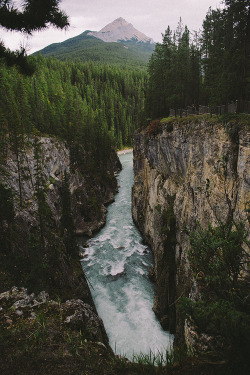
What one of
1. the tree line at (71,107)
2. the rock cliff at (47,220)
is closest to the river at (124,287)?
the rock cliff at (47,220)

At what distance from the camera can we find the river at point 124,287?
728 inches

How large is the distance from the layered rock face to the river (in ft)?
5.25

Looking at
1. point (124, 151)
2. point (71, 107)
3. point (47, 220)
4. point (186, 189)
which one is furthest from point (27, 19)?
point (124, 151)

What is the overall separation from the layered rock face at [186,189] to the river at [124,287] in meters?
1.60

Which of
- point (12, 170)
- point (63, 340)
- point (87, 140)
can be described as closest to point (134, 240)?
point (12, 170)

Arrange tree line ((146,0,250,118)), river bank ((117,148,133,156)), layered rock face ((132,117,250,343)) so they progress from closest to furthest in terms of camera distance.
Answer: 1. layered rock face ((132,117,250,343))
2. tree line ((146,0,250,118))
3. river bank ((117,148,133,156))

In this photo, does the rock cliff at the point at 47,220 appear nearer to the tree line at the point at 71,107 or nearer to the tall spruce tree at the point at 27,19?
the tree line at the point at 71,107

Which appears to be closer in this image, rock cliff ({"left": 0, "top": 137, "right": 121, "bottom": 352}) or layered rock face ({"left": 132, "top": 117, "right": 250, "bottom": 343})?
layered rock face ({"left": 132, "top": 117, "right": 250, "bottom": 343})

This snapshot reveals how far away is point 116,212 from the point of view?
43844 millimetres

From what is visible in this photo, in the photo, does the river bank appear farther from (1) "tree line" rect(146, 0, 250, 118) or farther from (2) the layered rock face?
(2) the layered rock face

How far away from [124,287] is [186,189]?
1358 cm

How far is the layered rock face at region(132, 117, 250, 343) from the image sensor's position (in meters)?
12.8

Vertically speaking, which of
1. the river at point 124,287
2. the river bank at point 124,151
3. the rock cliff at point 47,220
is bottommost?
the river at point 124,287

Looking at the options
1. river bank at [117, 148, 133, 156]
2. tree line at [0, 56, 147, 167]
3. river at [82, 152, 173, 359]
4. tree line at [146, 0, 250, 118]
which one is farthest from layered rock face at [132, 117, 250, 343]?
river bank at [117, 148, 133, 156]
